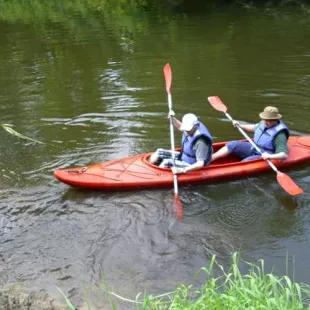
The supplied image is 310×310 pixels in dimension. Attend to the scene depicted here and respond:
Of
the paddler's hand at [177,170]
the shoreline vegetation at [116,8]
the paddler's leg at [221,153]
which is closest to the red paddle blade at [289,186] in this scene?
the paddler's leg at [221,153]

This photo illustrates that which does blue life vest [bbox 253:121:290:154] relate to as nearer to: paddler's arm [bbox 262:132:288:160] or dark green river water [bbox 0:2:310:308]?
paddler's arm [bbox 262:132:288:160]

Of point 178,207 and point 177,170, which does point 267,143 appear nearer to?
point 177,170

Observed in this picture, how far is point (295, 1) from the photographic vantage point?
59.0ft

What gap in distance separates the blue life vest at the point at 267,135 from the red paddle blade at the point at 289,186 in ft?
1.91

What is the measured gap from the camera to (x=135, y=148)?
728 cm

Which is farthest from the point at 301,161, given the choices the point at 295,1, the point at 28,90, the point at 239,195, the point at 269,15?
the point at 295,1

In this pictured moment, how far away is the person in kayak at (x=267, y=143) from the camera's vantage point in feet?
20.0

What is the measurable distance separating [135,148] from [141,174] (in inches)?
50.0

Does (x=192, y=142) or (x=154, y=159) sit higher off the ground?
(x=192, y=142)

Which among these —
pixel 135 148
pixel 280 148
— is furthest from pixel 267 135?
pixel 135 148

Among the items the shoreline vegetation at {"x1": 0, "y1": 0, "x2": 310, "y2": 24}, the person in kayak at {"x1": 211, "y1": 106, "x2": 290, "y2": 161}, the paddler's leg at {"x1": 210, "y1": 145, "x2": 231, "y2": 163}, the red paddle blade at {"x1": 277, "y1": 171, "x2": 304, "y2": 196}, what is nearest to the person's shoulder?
the person in kayak at {"x1": 211, "y1": 106, "x2": 290, "y2": 161}

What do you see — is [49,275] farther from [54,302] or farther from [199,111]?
[199,111]

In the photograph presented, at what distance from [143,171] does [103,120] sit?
249 centimetres

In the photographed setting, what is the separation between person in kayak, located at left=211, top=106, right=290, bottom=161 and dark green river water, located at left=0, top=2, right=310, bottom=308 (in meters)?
0.40
